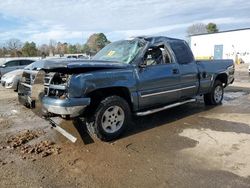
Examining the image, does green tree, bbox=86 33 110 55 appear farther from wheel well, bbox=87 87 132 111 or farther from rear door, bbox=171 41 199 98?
wheel well, bbox=87 87 132 111

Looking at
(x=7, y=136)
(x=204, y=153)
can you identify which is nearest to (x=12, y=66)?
(x=7, y=136)

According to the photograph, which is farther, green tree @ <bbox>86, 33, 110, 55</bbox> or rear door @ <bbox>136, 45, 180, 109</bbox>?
green tree @ <bbox>86, 33, 110, 55</bbox>

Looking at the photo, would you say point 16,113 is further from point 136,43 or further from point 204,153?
point 204,153

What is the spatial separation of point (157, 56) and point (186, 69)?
2.92ft

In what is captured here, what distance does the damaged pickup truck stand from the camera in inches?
198

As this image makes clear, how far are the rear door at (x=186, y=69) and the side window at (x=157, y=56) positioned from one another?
0.91 ft

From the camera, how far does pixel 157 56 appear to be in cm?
662

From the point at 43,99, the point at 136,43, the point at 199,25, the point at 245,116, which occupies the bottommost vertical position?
the point at 245,116

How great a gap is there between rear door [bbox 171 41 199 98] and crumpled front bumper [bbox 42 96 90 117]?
2.78 meters

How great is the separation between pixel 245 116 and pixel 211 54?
37145mm

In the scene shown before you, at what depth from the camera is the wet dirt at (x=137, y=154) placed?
157 inches

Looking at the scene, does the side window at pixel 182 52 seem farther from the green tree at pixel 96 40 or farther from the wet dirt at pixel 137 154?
the green tree at pixel 96 40

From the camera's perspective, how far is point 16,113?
8102mm

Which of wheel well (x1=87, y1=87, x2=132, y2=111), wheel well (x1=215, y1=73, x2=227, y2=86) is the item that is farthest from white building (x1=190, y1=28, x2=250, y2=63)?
wheel well (x1=87, y1=87, x2=132, y2=111)
